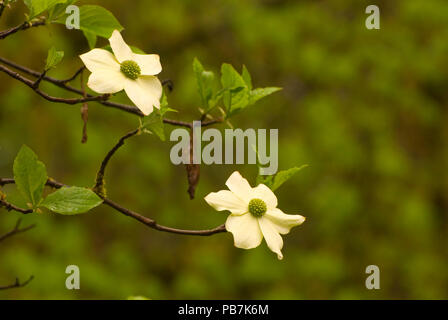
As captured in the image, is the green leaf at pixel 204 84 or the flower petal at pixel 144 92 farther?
the green leaf at pixel 204 84

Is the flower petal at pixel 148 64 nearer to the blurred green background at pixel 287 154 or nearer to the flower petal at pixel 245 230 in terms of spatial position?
the flower petal at pixel 245 230

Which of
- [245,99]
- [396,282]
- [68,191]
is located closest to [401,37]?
[396,282]

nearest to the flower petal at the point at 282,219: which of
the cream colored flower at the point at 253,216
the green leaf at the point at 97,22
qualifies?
the cream colored flower at the point at 253,216

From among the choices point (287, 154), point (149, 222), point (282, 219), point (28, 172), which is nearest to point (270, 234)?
point (282, 219)

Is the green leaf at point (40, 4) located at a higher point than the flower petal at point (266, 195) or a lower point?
higher

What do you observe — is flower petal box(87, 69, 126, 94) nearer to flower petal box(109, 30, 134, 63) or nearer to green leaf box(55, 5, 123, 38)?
flower petal box(109, 30, 134, 63)

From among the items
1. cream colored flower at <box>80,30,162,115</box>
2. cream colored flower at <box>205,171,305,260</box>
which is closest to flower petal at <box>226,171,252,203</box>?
cream colored flower at <box>205,171,305,260</box>
